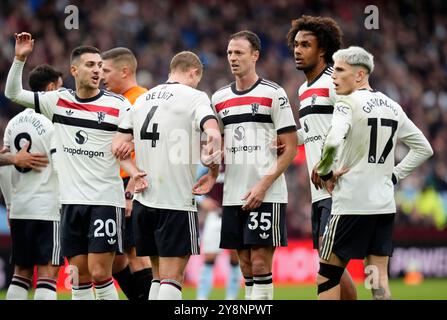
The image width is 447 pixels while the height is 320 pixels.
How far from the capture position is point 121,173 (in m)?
8.98

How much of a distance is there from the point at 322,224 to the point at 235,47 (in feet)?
5.49

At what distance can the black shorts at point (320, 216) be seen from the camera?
8023 millimetres

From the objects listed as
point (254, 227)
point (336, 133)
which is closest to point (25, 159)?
point (254, 227)

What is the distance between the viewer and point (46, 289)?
8789 mm

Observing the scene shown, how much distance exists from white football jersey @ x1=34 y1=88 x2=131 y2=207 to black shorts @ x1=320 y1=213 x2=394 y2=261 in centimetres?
191

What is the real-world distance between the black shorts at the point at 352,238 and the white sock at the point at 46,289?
276cm

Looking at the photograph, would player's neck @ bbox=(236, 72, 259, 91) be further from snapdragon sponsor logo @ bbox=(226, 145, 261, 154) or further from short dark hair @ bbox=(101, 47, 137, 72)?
short dark hair @ bbox=(101, 47, 137, 72)

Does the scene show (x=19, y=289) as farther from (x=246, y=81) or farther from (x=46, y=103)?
(x=246, y=81)

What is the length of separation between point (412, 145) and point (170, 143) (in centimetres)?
201

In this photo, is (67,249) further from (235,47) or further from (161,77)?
(161,77)

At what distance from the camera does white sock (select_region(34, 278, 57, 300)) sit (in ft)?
28.7

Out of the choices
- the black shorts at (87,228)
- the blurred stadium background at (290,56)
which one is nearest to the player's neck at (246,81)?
the black shorts at (87,228)

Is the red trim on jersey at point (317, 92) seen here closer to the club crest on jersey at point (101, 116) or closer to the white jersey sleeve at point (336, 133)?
the white jersey sleeve at point (336, 133)

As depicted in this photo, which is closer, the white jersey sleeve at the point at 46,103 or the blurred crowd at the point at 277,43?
the white jersey sleeve at the point at 46,103
